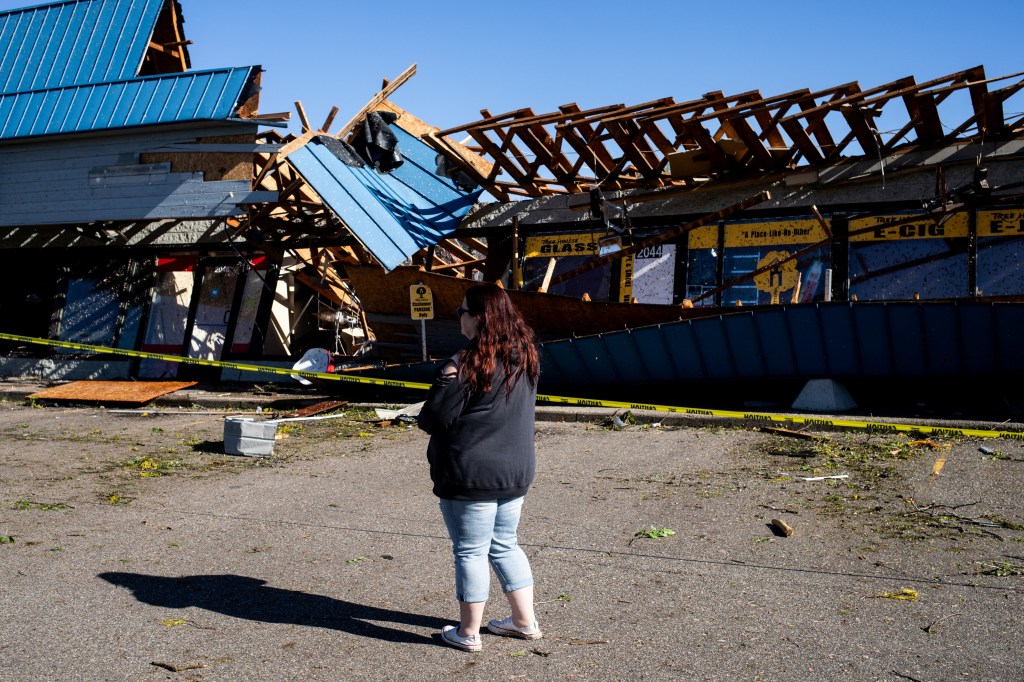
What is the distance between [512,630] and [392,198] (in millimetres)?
11386

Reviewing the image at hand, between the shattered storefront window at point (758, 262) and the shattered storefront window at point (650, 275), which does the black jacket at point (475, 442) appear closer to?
the shattered storefront window at point (758, 262)

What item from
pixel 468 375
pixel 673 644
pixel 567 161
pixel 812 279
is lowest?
pixel 673 644

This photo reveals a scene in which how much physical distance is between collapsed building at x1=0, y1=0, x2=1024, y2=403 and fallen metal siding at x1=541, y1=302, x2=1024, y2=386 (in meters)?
0.03

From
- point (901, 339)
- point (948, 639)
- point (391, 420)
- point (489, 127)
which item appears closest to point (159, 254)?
point (489, 127)

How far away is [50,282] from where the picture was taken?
63.7ft

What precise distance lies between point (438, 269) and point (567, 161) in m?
2.99

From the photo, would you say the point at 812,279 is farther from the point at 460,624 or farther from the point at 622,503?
the point at 460,624

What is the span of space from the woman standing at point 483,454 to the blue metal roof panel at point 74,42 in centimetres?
1583

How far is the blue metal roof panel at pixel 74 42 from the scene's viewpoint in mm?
17859

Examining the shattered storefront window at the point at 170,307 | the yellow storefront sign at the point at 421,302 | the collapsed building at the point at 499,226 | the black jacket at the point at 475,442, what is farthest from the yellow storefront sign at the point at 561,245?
the black jacket at the point at 475,442

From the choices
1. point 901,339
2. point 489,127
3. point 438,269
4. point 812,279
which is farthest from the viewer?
point 438,269

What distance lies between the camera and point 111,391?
14781 millimetres

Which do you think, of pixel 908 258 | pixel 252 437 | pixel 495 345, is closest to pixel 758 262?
pixel 908 258

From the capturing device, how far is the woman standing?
4.11 metres
